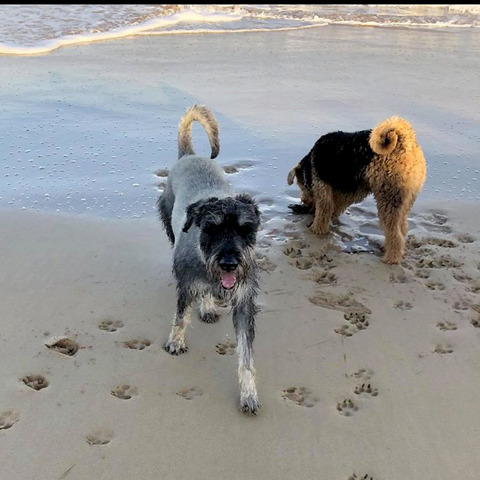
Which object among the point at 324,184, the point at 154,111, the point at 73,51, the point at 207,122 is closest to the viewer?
the point at 207,122

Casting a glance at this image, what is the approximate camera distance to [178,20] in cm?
1611

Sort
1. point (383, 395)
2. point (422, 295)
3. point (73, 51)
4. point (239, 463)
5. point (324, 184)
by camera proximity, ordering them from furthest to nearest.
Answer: point (73, 51) < point (324, 184) < point (422, 295) < point (383, 395) < point (239, 463)

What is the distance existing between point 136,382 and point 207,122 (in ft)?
8.85

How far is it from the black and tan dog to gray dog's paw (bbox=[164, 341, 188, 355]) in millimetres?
2475

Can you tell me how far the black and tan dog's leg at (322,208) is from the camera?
241 inches

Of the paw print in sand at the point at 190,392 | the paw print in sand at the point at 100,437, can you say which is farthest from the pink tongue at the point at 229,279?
the paw print in sand at the point at 100,437

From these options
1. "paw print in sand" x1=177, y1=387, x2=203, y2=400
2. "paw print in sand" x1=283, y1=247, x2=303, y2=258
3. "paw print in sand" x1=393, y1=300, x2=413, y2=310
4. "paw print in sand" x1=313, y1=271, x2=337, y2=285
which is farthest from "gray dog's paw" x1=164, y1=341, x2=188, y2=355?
"paw print in sand" x1=393, y1=300, x2=413, y2=310

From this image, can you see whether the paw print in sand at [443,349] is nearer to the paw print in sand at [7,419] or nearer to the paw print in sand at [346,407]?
the paw print in sand at [346,407]

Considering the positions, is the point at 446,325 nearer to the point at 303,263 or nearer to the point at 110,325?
the point at 303,263

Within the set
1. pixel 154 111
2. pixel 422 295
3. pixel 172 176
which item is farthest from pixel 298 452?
pixel 154 111

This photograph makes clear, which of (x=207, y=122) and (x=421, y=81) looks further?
(x=421, y=81)

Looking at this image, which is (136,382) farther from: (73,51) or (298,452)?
(73,51)

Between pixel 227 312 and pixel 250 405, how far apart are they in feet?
3.92

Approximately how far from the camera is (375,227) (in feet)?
20.9
